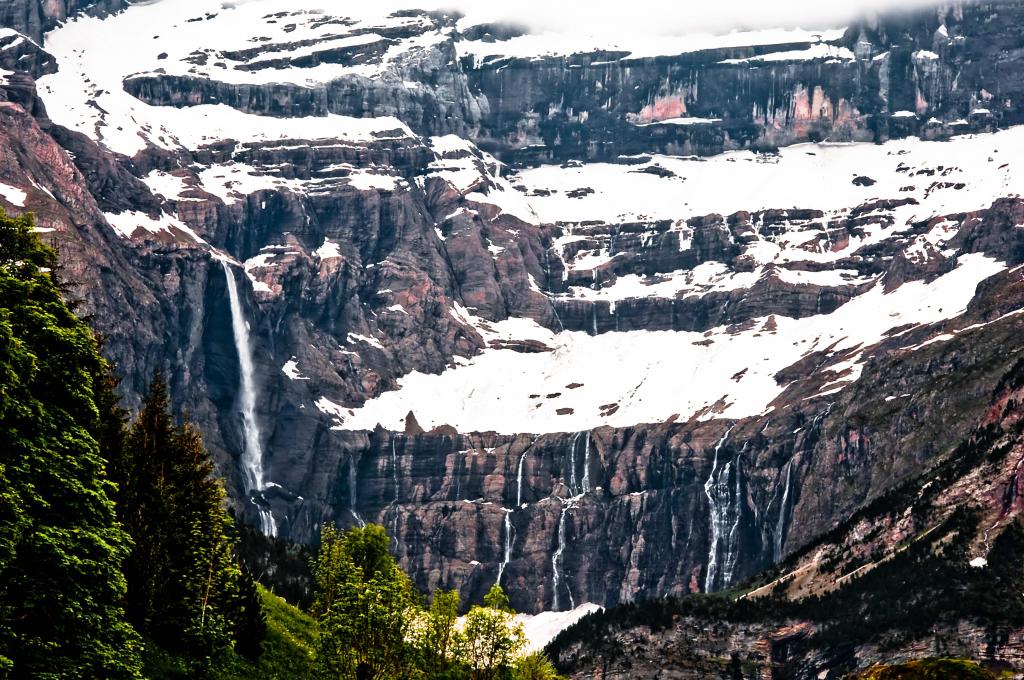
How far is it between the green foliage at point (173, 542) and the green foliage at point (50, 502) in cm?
1817

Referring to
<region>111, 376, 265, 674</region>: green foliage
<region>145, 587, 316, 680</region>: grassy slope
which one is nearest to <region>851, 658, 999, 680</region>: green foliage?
<region>145, 587, 316, 680</region>: grassy slope

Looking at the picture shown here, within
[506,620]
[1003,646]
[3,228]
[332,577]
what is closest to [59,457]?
[3,228]

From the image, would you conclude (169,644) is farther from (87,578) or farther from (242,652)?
(87,578)

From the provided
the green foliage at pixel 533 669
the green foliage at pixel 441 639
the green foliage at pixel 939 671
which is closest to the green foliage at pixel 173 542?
the green foliage at pixel 441 639

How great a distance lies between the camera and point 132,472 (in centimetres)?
8588

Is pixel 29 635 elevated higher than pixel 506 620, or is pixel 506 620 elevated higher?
pixel 29 635

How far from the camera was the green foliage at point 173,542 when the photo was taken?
83625 mm

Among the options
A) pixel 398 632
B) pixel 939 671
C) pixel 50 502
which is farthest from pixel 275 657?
pixel 939 671

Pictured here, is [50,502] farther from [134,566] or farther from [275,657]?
[275,657]

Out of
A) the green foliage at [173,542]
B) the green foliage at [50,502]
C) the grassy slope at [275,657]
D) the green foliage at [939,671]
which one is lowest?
the grassy slope at [275,657]

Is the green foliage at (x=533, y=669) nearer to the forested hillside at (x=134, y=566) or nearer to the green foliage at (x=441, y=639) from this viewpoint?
the forested hillside at (x=134, y=566)

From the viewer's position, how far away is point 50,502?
60.4 meters

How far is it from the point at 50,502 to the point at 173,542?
26615mm

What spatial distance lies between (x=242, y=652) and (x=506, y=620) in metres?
16.1
